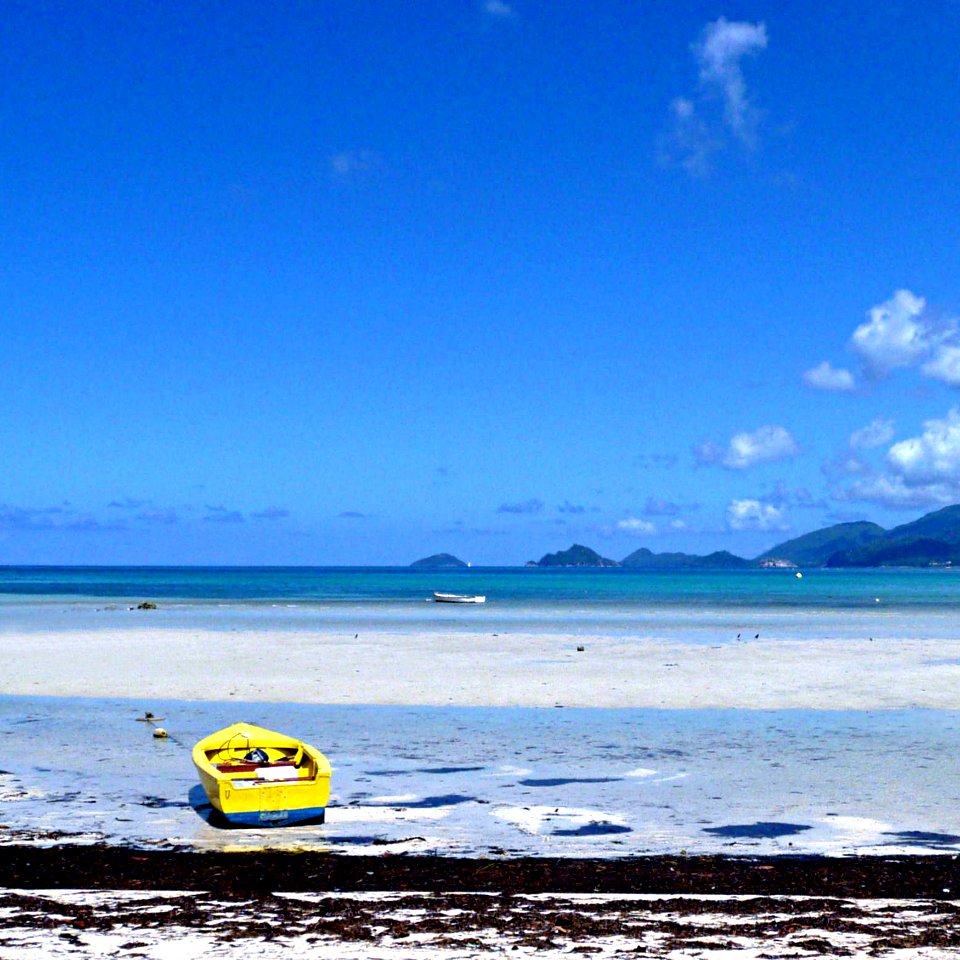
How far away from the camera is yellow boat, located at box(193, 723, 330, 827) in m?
14.5

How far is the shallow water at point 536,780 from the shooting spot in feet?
46.8

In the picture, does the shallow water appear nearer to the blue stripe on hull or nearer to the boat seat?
the blue stripe on hull

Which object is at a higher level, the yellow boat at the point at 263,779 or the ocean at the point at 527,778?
the yellow boat at the point at 263,779

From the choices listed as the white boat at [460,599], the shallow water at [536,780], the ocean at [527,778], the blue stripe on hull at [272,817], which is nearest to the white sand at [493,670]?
the ocean at [527,778]

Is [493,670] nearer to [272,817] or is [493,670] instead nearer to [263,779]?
[263,779]

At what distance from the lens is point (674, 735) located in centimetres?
2242

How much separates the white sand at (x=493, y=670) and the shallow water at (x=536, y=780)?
2772mm

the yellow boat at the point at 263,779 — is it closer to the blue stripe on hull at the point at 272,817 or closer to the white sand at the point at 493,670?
the blue stripe on hull at the point at 272,817

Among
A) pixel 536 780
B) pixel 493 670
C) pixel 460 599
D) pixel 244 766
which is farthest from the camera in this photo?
pixel 460 599

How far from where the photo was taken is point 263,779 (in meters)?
15.3

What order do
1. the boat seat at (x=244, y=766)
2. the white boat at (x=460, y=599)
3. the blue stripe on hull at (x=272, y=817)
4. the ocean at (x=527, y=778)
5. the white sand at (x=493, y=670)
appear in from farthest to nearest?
the white boat at (x=460, y=599)
the white sand at (x=493, y=670)
the boat seat at (x=244, y=766)
the blue stripe on hull at (x=272, y=817)
the ocean at (x=527, y=778)

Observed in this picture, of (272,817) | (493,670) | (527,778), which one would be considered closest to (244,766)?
(272,817)

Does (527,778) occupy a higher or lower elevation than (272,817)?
lower

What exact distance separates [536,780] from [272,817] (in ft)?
15.8
